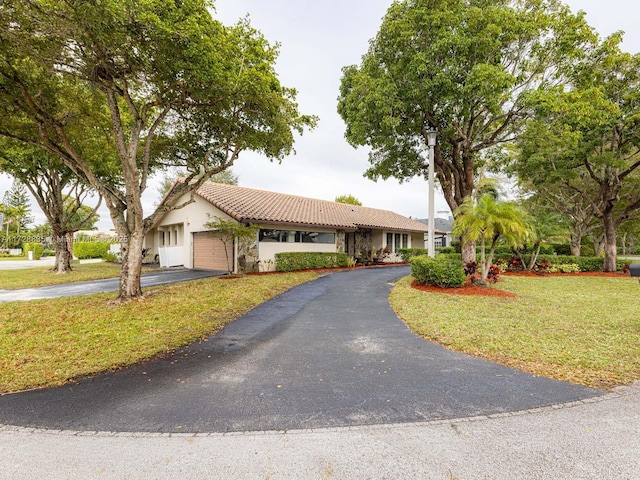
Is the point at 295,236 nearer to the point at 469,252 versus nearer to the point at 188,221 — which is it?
the point at 188,221

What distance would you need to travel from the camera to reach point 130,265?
28.7 ft

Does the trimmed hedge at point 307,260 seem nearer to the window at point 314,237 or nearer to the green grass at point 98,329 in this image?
the window at point 314,237

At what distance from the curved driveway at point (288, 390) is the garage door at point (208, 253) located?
1132 cm

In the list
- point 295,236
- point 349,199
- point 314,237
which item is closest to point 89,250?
point 295,236

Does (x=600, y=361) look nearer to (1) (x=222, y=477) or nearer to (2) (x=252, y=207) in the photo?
(1) (x=222, y=477)

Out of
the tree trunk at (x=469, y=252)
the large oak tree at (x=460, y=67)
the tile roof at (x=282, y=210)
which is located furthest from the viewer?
the tile roof at (x=282, y=210)

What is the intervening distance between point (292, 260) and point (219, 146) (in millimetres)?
6748

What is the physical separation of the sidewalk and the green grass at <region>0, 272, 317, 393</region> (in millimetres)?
1659

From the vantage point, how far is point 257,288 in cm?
1070

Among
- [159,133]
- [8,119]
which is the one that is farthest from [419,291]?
[8,119]

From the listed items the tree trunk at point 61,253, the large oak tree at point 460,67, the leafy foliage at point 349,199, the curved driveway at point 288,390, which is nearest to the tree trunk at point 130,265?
the curved driveway at point 288,390

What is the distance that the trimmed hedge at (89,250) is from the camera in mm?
29625

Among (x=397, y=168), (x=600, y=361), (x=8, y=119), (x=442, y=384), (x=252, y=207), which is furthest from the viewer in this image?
(x=252, y=207)

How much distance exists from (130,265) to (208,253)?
8786 millimetres
